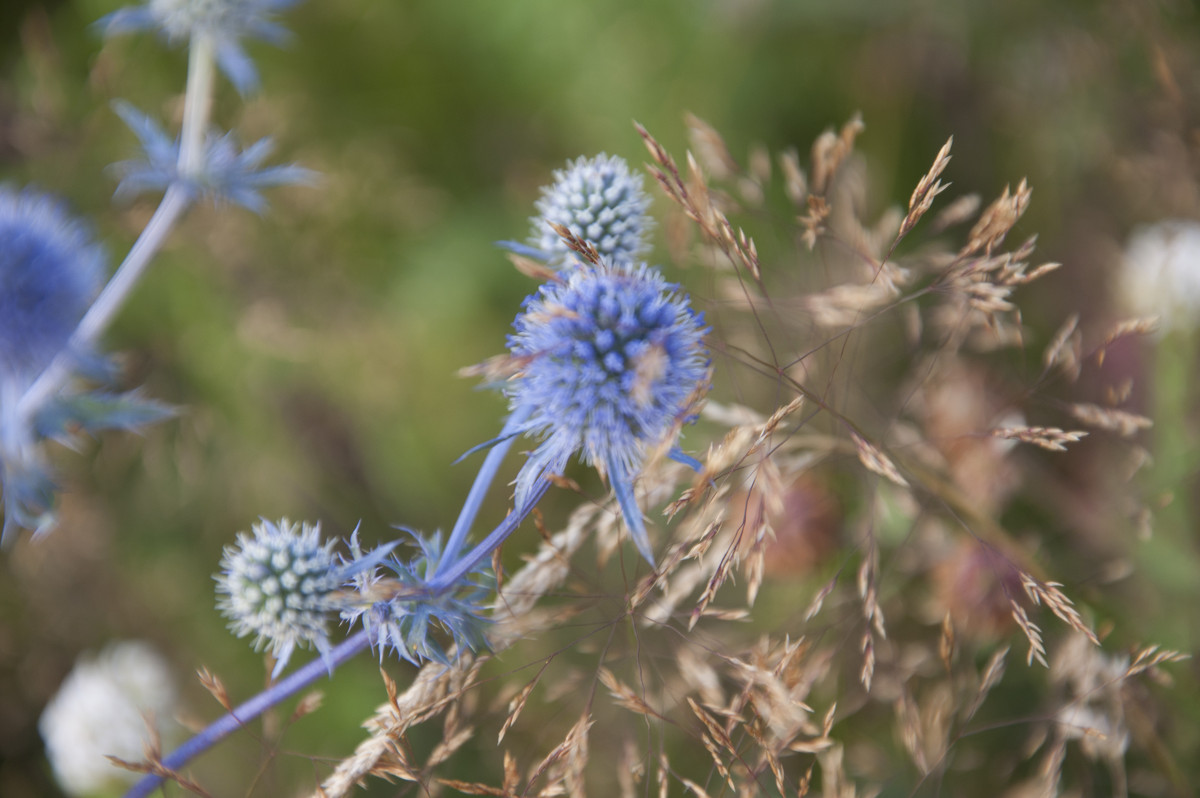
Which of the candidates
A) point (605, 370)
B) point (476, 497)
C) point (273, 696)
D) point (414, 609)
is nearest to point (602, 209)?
point (605, 370)

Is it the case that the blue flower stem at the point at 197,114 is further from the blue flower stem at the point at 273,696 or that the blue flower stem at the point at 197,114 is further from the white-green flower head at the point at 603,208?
the blue flower stem at the point at 273,696

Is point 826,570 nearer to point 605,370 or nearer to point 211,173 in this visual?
point 605,370

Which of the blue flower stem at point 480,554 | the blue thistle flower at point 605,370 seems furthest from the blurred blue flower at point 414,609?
the blue thistle flower at point 605,370

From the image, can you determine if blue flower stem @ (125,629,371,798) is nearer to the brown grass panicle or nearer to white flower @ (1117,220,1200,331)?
the brown grass panicle

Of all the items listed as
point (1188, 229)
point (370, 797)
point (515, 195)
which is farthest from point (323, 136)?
point (1188, 229)

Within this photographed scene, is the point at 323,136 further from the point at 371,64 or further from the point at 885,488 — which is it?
the point at 885,488
